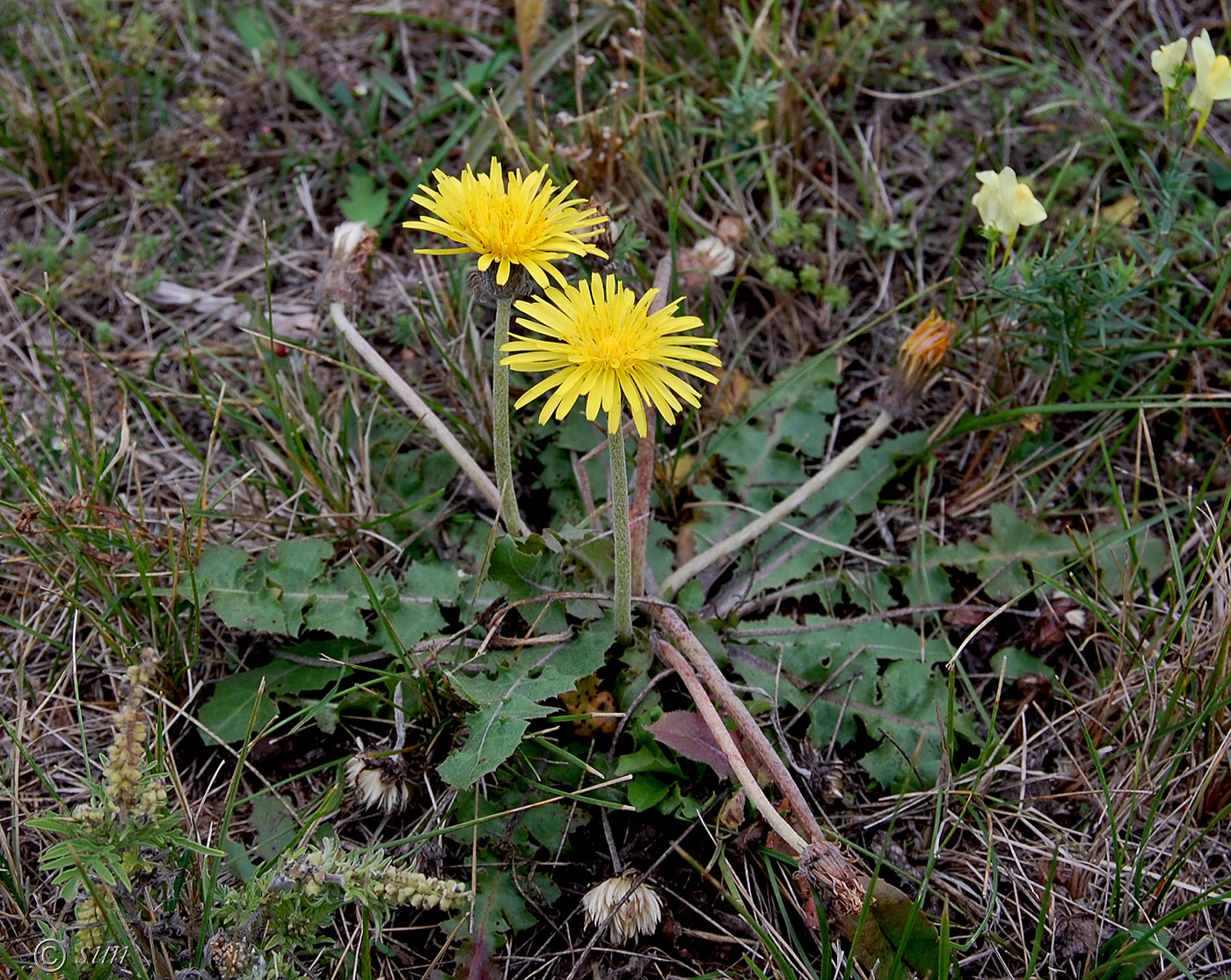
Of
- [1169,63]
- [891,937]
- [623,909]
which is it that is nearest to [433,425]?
[623,909]

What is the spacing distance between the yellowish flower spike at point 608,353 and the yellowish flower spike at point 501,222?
4.0 inches

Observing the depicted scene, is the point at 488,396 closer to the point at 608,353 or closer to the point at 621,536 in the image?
the point at 621,536

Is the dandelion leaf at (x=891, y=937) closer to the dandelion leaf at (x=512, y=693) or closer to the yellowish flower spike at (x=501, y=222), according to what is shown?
the dandelion leaf at (x=512, y=693)

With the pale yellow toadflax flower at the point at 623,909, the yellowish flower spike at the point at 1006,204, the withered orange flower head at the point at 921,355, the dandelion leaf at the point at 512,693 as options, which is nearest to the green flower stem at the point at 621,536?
the dandelion leaf at the point at 512,693

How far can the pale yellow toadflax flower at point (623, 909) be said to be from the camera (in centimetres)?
189

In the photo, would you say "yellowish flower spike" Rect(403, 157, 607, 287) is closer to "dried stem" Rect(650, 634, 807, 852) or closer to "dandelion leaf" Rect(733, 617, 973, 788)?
"dried stem" Rect(650, 634, 807, 852)

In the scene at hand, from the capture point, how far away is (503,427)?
205cm

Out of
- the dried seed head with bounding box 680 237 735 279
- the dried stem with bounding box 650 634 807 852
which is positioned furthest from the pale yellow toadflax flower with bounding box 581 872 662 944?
the dried seed head with bounding box 680 237 735 279

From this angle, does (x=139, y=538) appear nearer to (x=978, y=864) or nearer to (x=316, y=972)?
(x=316, y=972)

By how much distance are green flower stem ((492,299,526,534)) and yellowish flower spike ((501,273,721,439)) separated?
0.09 meters

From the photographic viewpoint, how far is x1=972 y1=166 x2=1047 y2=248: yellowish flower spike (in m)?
2.31

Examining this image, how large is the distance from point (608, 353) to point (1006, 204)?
1281 mm

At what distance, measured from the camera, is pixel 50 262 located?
2934 millimetres

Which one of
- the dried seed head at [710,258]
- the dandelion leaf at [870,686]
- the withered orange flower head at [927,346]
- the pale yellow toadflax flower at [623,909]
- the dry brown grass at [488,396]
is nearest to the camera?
the pale yellow toadflax flower at [623,909]
